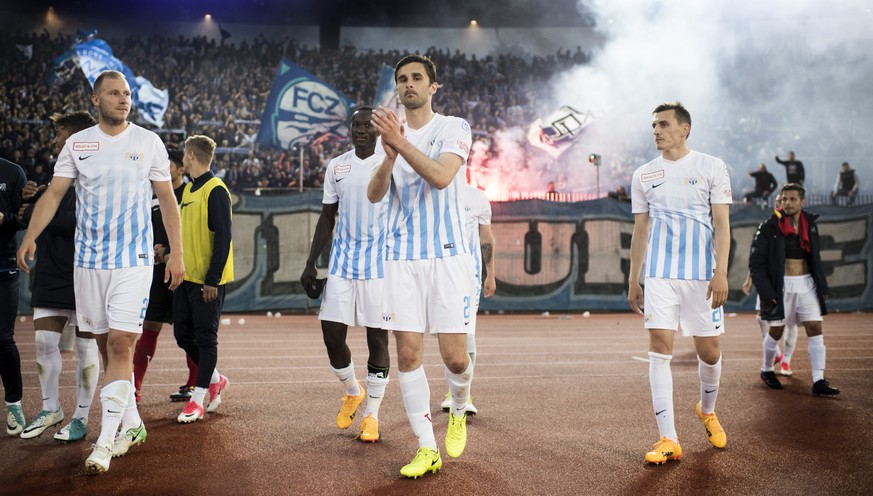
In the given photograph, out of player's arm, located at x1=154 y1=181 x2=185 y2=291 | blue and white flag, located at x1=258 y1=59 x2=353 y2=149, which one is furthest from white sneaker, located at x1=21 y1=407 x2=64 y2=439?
blue and white flag, located at x1=258 y1=59 x2=353 y2=149

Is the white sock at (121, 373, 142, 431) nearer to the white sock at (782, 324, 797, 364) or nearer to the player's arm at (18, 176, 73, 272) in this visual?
the player's arm at (18, 176, 73, 272)

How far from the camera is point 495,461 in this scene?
5023 mm

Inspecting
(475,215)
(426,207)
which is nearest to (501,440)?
(426,207)

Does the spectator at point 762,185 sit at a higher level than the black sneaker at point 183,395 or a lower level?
higher

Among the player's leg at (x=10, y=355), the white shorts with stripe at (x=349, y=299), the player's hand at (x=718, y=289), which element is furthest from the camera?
the white shorts with stripe at (x=349, y=299)

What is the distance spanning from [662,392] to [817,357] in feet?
12.5

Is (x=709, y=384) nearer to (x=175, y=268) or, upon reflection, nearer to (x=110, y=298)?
(x=175, y=268)

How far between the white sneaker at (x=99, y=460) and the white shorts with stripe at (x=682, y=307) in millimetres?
3620

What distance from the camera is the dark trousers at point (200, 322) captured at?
633 centimetres

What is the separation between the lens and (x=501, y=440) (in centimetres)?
565

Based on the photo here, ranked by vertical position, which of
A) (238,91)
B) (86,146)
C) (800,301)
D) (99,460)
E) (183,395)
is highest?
(238,91)

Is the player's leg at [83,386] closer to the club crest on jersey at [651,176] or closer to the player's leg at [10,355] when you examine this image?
the player's leg at [10,355]

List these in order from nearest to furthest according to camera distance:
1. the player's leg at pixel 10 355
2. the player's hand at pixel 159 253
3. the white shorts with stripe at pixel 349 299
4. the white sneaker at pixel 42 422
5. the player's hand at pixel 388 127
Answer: the player's hand at pixel 388 127
the white sneaker at pixel 42 422
the player's leg at pixel 10 355
the white shorts with stripe at pixel 349 299
the player's hand at pixel 159 253

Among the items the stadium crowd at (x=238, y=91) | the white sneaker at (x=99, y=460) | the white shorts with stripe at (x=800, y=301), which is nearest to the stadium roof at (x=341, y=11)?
the stadium crowd at (x=238, y=91)
